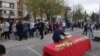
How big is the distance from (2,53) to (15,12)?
92.5 m

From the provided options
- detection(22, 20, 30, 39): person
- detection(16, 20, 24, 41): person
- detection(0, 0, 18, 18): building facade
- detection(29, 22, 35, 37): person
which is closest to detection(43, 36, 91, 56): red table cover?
detection(16, 20, 24, 41): person

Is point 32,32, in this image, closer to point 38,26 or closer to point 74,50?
point 38,26

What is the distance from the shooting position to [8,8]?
92375 mm

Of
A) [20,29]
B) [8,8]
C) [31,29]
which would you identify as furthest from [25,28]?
[8,8]

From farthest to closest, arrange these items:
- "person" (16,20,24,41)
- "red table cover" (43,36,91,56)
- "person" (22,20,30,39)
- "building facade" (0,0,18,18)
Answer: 1. "building facade" (0,0,18,18)
2. "person" (22,20,30,39)
3. "person" (16,20,24,41)
4. "red table cover" (43,36,91,56)

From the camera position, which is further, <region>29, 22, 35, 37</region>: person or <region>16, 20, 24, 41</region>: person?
<region>29, 22, 35, 37</region>: person

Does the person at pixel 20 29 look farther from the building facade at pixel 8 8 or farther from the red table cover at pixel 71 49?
the building facade at pixel 8 8

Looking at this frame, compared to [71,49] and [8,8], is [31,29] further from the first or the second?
[8,8]

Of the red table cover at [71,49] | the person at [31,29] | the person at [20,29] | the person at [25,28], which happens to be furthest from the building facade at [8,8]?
the red table cover at [71,49]

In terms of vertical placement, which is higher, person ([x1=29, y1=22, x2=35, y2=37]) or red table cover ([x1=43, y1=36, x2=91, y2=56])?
red table cover ([x1=43, y1=36, x2=91, y2=56])

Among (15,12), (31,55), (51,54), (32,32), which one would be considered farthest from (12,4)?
(51,54)

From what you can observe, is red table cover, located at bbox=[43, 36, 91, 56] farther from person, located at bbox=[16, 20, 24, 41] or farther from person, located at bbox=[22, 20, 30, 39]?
person, located at bbox=[22, 20, 30, 39]

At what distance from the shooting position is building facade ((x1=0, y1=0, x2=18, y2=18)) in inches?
3478

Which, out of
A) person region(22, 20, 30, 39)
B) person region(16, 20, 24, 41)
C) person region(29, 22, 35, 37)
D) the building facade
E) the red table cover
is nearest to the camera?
the red table cover
